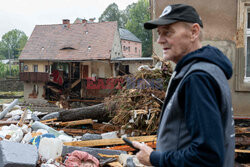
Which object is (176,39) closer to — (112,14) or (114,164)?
(114,164)

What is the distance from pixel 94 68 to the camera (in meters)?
28.9

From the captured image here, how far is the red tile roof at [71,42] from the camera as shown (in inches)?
1168

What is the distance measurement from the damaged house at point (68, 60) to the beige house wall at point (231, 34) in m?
22.5

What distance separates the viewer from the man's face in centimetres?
153

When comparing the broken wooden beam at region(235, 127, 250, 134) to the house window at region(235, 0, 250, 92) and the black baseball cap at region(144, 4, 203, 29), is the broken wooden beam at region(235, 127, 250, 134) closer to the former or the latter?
the house window at region(235, 0, 250, 92)

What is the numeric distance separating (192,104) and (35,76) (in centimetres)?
3148

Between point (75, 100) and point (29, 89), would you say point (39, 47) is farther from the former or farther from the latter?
point (75, 100)

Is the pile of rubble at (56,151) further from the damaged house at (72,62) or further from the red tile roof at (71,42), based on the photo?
the red tile roof at (71,42)

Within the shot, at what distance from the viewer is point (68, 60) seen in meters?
29.6

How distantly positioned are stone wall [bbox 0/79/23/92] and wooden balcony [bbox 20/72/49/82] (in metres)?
15.9

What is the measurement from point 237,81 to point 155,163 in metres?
5.21

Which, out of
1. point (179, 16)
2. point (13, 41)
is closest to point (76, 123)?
point (179, 16)

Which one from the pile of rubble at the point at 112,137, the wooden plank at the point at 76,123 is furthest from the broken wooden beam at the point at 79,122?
the pile of rubble at the point at 112,137

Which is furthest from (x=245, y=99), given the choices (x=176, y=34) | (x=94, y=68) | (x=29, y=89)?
(x=29, y=89)
